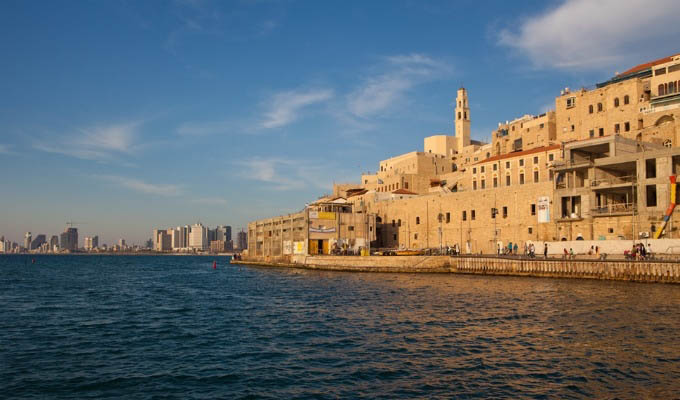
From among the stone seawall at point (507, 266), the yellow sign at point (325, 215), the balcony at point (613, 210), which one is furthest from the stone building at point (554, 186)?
the stone seawall at point (507, 266)

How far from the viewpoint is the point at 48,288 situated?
52312 millimetres

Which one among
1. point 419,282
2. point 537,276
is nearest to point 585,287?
point 537,276

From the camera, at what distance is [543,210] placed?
61750 millimetres

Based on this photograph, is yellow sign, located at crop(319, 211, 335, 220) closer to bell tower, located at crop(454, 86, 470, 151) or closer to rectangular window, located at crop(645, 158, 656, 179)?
rectangular window, located at crop(645, 158, 656, 179)

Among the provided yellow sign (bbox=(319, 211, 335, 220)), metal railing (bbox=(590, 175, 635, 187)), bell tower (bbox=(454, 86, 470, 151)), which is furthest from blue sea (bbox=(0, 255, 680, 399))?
bell tower (bbox=(454, 86, 470, 151))

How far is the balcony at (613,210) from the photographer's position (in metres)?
53.3

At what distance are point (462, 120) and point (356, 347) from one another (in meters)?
108

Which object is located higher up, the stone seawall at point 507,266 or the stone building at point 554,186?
the stone building at point 554,186

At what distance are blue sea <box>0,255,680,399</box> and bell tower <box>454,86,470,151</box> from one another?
85524 millimetres

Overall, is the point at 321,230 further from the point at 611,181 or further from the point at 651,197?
the point at 651,197

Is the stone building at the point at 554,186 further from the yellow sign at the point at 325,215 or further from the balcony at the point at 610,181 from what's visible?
the yellow sign at the point at 325,215

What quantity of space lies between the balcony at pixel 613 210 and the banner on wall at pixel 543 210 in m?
5.79

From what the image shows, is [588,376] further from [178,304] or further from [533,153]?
[533,153]

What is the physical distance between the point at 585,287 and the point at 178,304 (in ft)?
102
